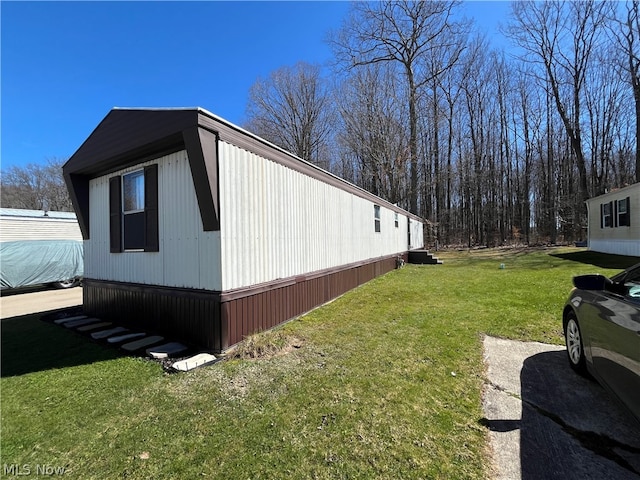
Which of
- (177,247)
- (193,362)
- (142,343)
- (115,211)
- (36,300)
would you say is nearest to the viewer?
(193,362)

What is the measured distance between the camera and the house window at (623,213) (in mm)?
12820

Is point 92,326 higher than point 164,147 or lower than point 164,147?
lower

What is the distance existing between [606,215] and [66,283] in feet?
78.1

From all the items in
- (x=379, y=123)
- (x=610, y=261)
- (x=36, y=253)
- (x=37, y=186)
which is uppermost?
(x=379, y=123)

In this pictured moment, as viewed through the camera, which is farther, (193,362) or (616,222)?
(616,222)

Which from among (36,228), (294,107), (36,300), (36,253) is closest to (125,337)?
(36,300)

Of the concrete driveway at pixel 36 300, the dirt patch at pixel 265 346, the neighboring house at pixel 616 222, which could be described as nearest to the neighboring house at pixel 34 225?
the concrete driveway at pixel 36 300

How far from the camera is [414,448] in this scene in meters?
2.11

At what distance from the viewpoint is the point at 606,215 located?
14.8 m

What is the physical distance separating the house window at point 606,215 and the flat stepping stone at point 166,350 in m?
18.6

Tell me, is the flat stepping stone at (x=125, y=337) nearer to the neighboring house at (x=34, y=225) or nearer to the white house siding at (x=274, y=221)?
the white house siding at (x=274, y=221)

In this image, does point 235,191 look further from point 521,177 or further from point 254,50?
point 521,177

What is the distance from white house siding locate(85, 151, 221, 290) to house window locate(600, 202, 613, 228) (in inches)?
718

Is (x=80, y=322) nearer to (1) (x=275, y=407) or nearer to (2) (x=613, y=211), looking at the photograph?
(1) (x=275, y=407)
